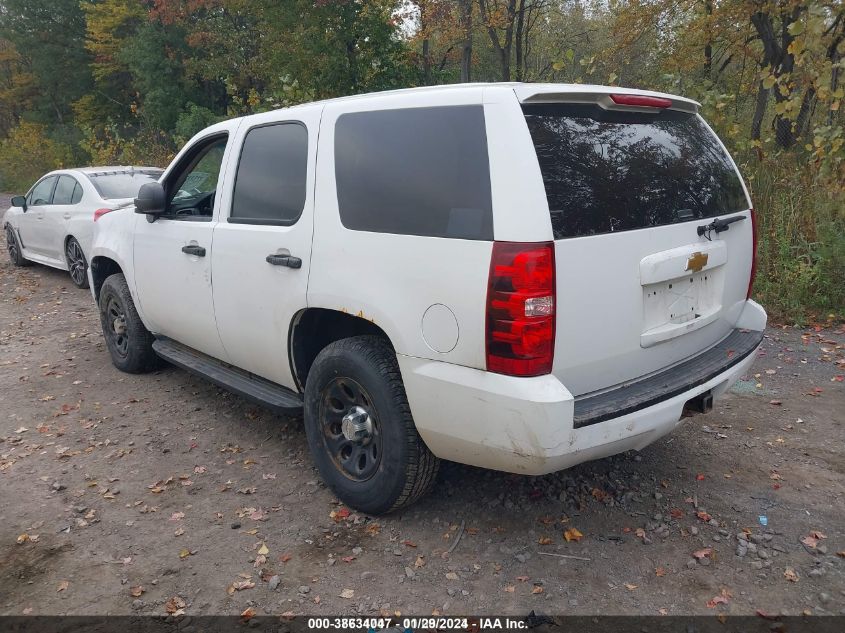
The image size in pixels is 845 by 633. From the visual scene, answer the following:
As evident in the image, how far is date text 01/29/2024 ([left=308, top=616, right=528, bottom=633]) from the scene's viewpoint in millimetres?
2574

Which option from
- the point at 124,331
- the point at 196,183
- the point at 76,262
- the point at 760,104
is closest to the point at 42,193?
the point at 76,262

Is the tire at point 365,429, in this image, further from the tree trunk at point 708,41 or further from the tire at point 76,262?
the tree trunk at point 708,41

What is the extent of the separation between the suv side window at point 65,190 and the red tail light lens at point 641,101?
26.9ft

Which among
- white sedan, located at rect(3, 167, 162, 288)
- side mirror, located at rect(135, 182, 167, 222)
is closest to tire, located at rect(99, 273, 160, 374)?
side mirror, located at rect(135, 182, 167, 222)

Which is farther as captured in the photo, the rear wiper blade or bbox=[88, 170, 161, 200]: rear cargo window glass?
bbox=[88, 170, 161, 200]: rear cargo window glass

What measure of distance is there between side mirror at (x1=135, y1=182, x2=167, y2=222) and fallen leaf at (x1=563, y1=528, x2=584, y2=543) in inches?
133

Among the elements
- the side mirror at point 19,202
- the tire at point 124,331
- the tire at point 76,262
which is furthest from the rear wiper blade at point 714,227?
the side mirror at point 19,202

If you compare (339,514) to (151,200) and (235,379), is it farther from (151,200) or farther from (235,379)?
(151,200)

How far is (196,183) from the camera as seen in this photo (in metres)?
4.46

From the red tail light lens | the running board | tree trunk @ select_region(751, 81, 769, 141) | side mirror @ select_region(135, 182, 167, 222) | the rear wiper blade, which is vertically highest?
tree trunk @ select_region(751, 81, 769, 141)

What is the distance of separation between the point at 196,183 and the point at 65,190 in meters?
5.88

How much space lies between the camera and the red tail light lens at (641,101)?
2887mm

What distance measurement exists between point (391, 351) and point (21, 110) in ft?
153

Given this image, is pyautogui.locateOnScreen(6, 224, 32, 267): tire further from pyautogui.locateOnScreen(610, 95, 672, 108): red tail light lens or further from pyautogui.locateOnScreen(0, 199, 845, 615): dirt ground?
pyautogui.locateOnScreen(610, 95, 672, 108): red tail light lens
